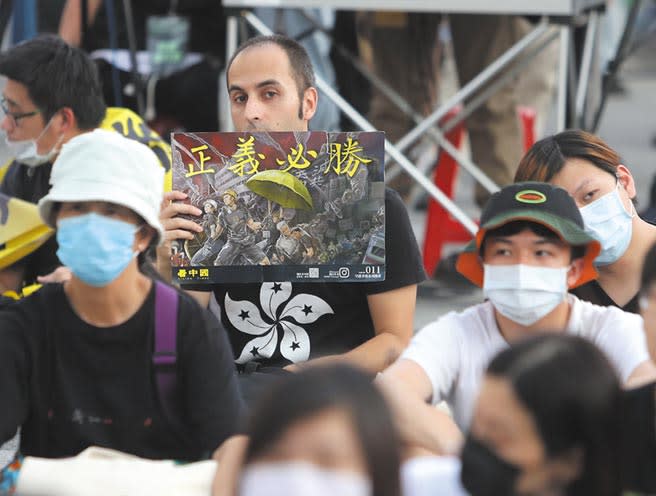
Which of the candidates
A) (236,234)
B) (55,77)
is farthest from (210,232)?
(55,77)

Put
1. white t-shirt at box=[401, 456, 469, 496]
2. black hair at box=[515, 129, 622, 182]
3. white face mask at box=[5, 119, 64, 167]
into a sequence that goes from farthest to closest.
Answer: white face mask at box=[5, 119, 64, 167] → black hair at box=[515, 129, 622, 182] → white t-shirt at box=[401, 456, 469, 496]

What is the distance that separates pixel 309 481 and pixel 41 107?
276cm

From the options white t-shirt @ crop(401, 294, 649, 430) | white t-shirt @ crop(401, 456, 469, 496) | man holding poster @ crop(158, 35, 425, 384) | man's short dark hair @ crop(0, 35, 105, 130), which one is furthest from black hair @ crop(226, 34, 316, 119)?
white t-shirt @ crop(401, 456, 469, 496)

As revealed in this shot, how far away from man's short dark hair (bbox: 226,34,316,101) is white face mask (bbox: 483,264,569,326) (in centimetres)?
111

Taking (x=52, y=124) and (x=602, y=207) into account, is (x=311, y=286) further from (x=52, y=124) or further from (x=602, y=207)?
(x=52, y=124)

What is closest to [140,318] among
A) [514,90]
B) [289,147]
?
[289,147]

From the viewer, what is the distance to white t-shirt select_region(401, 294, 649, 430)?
3094 mm

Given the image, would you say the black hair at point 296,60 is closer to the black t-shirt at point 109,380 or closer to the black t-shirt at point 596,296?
the black t-shirt at point 596,296

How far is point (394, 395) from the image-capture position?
9.79 ft

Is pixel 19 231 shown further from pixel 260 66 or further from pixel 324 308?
pixel 324 308

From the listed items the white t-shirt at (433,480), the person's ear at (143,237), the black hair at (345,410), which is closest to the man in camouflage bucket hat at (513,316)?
the white t-shirt at (433,480)

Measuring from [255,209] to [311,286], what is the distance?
0.29 metres

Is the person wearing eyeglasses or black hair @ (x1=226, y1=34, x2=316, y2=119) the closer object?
black hair @ (x1=226, y1=34, x2=316, y2=119)

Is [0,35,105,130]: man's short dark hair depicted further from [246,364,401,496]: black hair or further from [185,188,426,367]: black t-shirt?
[246,364,401,496]: black hair
